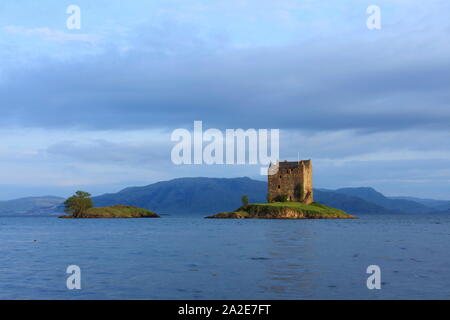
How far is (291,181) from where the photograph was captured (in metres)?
193

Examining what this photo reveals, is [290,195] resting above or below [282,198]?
above

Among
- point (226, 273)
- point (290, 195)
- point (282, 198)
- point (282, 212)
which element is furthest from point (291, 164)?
point (226, 273)

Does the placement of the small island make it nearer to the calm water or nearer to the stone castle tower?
the stone castle tower

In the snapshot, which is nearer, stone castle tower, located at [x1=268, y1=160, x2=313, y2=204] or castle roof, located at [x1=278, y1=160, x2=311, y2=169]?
stone castle tower, located at [x1=268, y1=160, x2=313, y2=204]

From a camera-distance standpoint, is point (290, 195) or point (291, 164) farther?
point (291, 164)

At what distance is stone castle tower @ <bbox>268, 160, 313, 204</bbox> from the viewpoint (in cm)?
19150

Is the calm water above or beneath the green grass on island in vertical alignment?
above

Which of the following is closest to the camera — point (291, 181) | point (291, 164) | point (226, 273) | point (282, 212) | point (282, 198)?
point (226, 273)

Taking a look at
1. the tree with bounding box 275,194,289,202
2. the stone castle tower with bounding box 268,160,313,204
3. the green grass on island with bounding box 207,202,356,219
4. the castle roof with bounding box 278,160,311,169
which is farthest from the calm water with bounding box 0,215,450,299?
the castle roof with bounding box 278,160,311,169

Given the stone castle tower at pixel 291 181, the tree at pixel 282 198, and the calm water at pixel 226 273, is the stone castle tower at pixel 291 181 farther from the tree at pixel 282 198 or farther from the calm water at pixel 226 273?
the calm water at pixel 226 273

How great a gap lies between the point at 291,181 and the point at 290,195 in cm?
548

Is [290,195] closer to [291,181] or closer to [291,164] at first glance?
[291,181]
